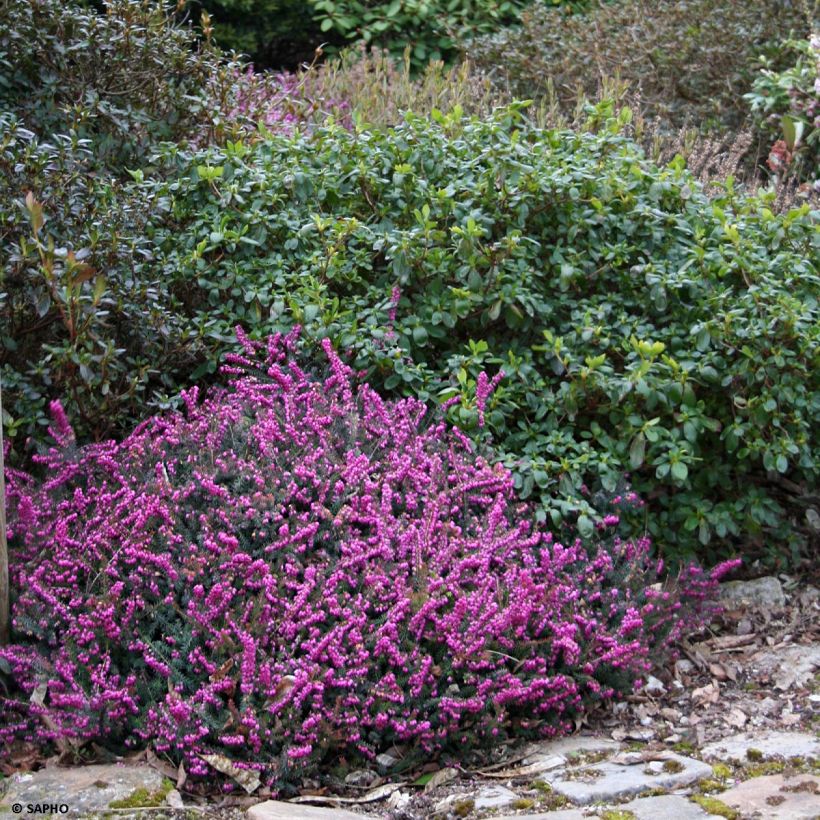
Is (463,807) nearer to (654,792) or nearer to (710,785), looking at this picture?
(654,792)

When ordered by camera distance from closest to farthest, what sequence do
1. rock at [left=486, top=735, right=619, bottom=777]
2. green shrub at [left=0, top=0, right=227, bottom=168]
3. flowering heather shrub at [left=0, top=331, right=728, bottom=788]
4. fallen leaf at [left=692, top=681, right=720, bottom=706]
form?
flowering heather shrub at [left=0, top=331, right=728, bottom=788], rock at [left=486, top=735, right=619, bottom=777], fallen leaf at [left=692, top=681, right=720, bottom=706], green shrub at [left=0, top=0, right=227, bottom=168]

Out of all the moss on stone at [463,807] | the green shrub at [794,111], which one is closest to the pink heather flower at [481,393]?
the moss on stone at [463,807]

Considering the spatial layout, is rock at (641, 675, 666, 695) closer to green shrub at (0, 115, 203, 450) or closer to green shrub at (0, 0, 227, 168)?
green shrub at (0, 115, 203, 450)

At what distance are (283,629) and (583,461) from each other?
53.7 inches

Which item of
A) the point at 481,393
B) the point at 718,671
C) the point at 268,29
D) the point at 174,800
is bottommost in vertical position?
the point at 718,671

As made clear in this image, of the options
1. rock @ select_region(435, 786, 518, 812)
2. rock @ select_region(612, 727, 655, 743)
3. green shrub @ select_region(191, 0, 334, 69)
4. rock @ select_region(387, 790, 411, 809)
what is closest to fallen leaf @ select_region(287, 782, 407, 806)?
rock @ select_region(387, 790, 411, 809)

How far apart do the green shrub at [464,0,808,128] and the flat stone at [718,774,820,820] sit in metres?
6.01

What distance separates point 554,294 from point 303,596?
75.7 inches

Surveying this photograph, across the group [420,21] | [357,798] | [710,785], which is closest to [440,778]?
[357,798]

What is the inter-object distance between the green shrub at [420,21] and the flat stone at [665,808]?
8.32 meters

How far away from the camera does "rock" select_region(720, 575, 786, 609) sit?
4.47 m

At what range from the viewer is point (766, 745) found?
10.9 ft

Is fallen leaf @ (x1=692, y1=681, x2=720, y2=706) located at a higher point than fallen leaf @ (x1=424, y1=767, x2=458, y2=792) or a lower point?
lower

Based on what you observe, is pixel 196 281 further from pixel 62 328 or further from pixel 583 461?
pixel 583 461
